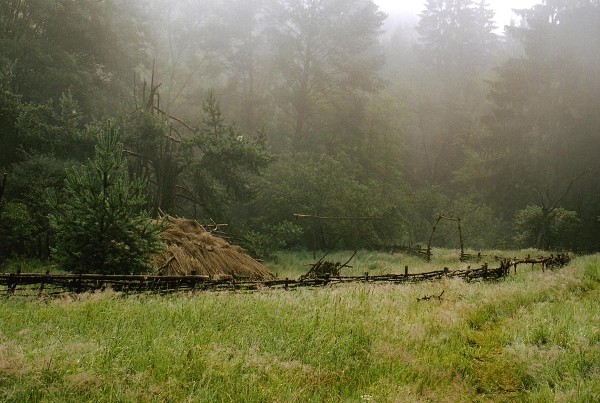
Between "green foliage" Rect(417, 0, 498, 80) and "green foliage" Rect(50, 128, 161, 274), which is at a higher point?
"green foliage" Rect(417, 0, 498, 80)

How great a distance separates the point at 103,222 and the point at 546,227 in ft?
91.0

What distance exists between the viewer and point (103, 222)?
26.3ft

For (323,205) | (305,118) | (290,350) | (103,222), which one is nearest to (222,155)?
(103,222)

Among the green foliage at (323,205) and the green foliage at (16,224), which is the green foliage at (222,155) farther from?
the green foliage at (323,205)

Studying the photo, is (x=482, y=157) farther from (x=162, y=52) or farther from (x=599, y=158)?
(x=162, y=52)

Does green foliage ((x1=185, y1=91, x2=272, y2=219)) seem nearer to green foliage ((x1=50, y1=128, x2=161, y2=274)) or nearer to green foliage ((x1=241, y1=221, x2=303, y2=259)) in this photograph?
green foliage ((x1=241, y1=221, x2=303, y2=259))

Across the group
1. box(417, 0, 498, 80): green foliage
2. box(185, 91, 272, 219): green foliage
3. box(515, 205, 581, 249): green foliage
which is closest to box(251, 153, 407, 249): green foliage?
box(185, 91, 272, 219): green foliage

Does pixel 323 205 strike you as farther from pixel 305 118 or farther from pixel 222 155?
pixel 305 118

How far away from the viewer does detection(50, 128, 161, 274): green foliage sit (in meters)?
7.87

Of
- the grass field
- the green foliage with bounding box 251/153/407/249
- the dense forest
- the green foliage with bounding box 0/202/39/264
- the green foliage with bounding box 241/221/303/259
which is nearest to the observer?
the grass field

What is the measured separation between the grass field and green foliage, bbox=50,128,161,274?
167 centimetres

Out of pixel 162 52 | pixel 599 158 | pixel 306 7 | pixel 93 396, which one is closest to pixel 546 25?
pixel 599 158

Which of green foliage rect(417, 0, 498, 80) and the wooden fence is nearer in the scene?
the wooden fence

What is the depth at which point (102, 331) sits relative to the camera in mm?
4730
